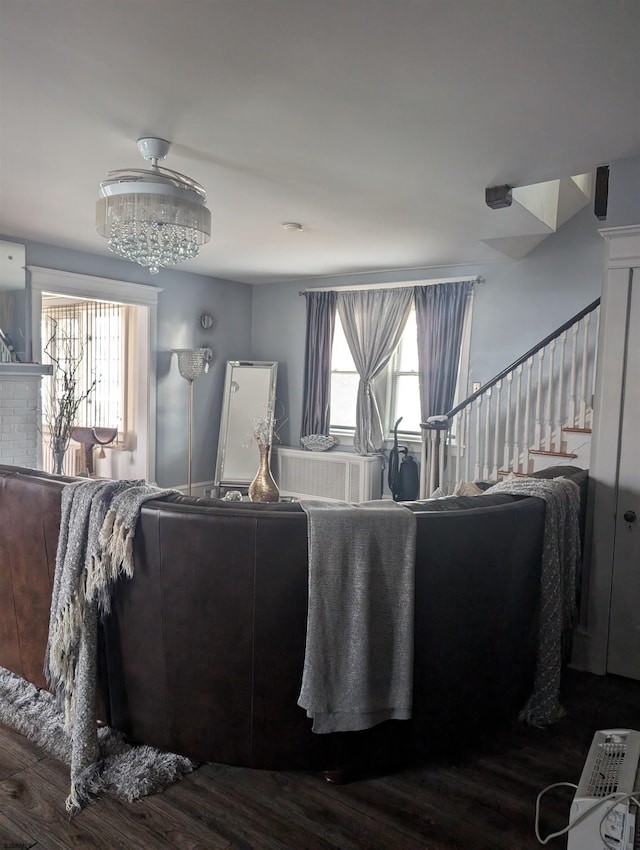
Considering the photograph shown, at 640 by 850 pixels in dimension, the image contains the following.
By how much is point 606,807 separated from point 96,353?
23.0 feet

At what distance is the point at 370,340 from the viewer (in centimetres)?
649

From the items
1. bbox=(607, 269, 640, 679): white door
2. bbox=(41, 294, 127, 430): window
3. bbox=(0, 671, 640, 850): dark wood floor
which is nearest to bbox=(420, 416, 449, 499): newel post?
bbox=(607, 269, 640, 679): white door

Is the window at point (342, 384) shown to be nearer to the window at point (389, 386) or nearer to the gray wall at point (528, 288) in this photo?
the window at point (389, 386)

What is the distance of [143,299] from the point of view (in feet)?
20.4

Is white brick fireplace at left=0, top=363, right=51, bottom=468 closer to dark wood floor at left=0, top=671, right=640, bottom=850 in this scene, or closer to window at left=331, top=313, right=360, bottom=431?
window at left=331, top=313, right=360, bottom=431

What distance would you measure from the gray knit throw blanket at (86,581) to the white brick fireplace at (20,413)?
10.6 feet

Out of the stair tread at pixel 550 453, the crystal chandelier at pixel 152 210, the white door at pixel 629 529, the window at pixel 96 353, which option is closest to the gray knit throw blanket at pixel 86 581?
the crystal chandelier at pixel 152 210

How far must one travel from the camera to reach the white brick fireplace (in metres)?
4.98

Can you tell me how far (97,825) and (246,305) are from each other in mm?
6242

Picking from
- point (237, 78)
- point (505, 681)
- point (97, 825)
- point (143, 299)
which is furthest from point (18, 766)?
point (143, 299)

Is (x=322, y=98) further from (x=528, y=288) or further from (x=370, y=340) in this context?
(x=370, y=340)

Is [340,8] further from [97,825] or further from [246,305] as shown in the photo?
[246,305]

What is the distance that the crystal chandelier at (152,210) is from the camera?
2867mm

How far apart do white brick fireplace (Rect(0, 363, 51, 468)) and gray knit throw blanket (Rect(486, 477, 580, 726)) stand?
403 cm
